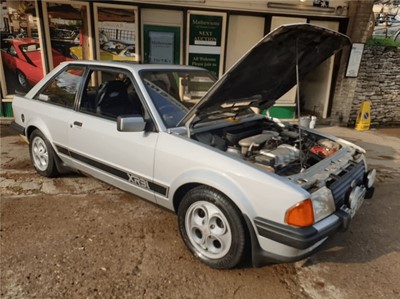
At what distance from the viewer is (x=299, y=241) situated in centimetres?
218

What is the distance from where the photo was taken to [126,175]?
10.4 ft

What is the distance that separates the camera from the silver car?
7.72ft

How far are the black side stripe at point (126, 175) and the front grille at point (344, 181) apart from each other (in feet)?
4.56

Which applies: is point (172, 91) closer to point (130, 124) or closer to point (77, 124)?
point (130, 124)

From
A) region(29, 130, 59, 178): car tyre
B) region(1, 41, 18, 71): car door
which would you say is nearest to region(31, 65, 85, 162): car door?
region(29, 130, 59, 178): car tyre

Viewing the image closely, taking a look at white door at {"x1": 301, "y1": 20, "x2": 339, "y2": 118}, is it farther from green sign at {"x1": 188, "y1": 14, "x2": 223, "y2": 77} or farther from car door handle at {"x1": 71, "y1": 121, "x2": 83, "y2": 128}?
Answer: car door handle at {"x1": 71, "y1": 121, "x2": 83, "y2": 128}

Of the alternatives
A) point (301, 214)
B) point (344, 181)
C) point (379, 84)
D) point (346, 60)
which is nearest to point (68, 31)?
point (344, 181)

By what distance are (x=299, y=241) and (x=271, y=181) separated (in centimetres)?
44

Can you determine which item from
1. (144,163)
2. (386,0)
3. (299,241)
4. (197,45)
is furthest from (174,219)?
(386,0)

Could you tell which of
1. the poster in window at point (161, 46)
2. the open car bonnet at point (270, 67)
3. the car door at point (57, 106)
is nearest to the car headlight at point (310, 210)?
the open car bonnet at point (270, 67)

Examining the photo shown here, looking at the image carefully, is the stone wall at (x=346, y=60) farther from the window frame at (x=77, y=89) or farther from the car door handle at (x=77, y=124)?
the car door handle at (x=77, y=124)

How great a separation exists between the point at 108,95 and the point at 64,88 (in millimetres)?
677

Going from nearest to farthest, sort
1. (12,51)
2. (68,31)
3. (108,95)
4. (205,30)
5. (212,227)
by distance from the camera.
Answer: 1. (212,227)
2. (108,95)
3. (12,51)
4. (68,31)
5. (205,30)

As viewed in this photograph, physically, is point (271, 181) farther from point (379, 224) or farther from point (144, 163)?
point (379, 224)
